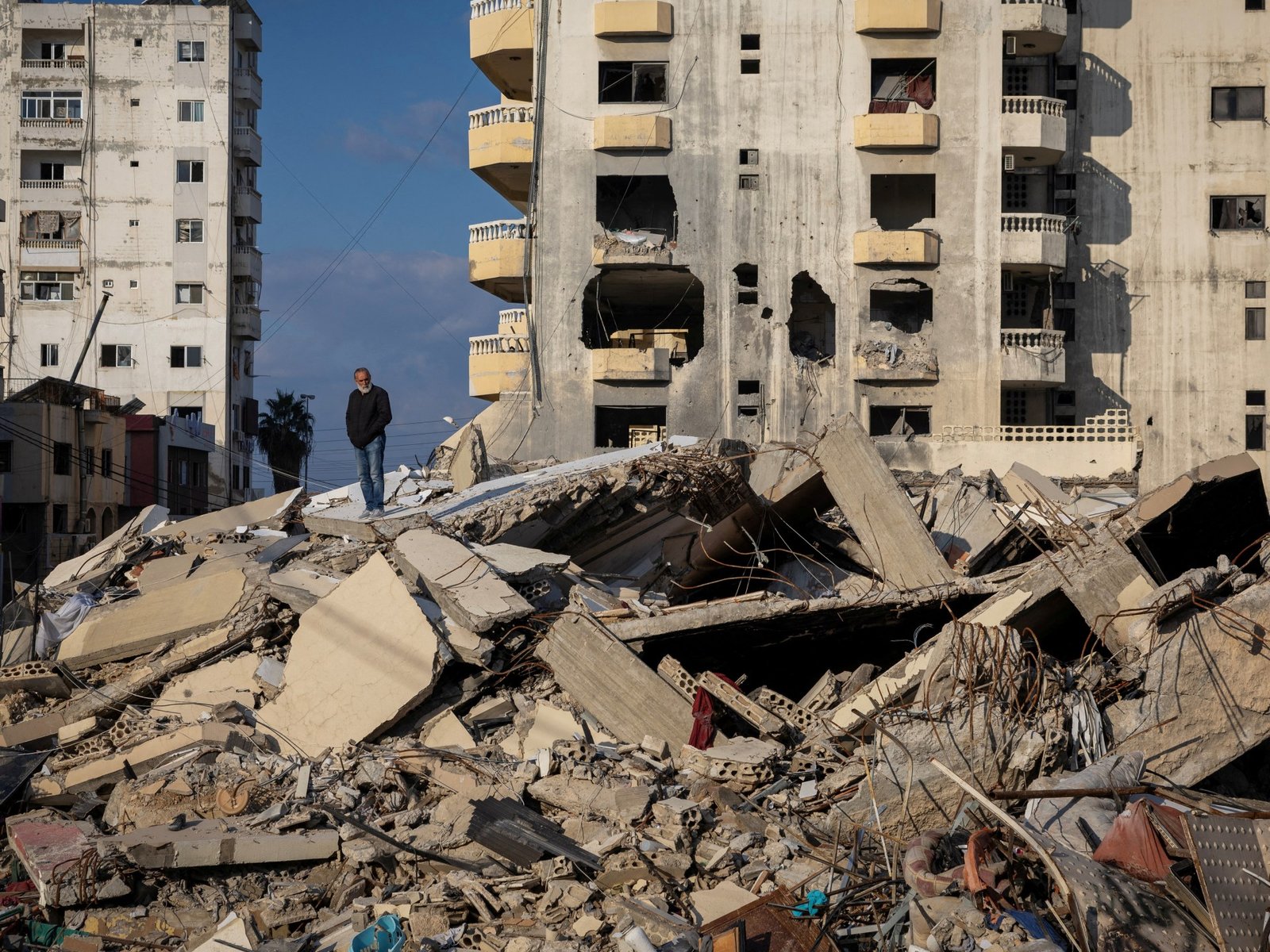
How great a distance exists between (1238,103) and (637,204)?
16386mm

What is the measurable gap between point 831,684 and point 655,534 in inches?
164

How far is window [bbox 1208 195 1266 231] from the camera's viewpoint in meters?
34.1

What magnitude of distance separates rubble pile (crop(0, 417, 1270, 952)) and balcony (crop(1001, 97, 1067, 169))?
21.6 m

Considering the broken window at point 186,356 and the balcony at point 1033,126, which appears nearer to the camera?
the balcony at point 1033,126

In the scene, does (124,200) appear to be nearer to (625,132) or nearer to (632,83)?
(632,83)

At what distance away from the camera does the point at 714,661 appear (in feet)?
33.5

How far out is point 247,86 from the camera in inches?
1989

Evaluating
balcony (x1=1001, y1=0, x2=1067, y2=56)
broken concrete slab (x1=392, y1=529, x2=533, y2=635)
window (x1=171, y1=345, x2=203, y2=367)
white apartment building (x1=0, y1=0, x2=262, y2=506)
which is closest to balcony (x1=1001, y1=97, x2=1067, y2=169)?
balcony (x1=1001, y1=0, x2=1067, y2=56)

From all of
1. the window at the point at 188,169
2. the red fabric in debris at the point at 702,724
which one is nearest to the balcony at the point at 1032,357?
the red fabric in debris at the point at 702,724

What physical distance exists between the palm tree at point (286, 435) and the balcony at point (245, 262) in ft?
37.4

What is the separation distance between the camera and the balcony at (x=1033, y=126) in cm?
3145

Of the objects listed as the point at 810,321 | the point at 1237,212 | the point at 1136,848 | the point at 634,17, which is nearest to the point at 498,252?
the point at 634,17

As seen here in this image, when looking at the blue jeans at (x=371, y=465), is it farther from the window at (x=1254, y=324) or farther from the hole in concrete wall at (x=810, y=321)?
the window at (x=1254, y=324)

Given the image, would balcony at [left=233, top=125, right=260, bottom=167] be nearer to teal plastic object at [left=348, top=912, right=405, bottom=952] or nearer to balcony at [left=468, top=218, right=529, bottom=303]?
balcony at [left=468, top=218, right=529, bottom=303]
